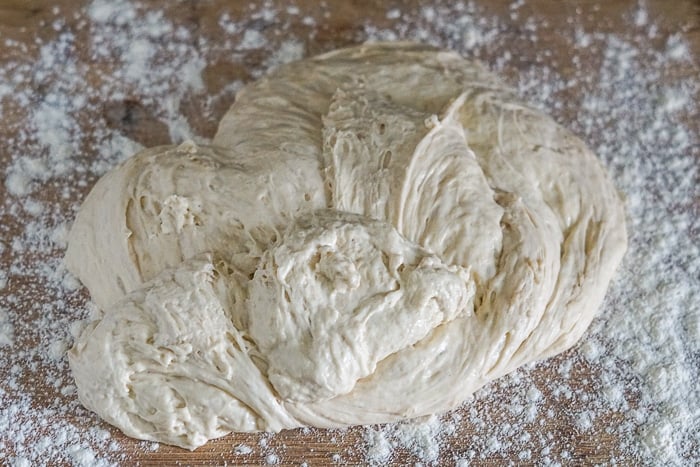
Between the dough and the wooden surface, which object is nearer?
the dough

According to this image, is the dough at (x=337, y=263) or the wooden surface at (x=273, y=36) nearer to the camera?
the dough at (x=337, y=263)

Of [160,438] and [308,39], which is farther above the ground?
[308,39]

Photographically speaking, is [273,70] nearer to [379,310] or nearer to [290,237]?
[290,237]

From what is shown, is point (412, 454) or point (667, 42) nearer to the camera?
point (412, 454)

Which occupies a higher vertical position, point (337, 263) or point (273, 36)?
point (273, 36)

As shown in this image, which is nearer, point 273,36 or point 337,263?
point 337,263

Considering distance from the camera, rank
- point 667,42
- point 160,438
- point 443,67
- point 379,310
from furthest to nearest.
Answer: point 667,42
point 443,67
point 160,438
point 379,310

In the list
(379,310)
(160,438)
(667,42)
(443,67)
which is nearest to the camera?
(379,310)

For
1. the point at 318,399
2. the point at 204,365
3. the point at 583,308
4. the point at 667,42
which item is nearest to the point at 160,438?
the point at 204,365
